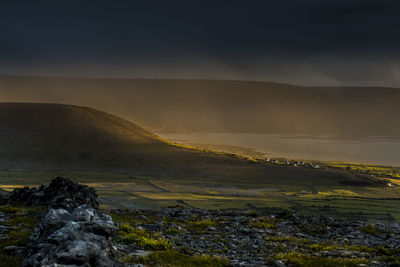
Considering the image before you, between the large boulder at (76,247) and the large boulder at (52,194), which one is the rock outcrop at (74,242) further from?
the large boulder at (52,194)

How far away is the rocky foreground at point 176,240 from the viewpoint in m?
12.6

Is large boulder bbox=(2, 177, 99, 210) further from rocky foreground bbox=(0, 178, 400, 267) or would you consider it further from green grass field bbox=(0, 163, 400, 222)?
green grass field bbox=(0, 163, 400, 222)

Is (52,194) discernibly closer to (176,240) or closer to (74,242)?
(176,240)

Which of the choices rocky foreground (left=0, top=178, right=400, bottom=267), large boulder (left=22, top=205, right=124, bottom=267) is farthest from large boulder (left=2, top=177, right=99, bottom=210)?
large boulder (left=22, top=205, right=124, bottom=267)

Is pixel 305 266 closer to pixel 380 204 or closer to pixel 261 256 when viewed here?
pixel 261 256

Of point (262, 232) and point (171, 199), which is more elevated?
point (262, 232)

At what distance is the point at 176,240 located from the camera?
21.4 meters

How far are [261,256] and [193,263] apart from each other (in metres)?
4.80

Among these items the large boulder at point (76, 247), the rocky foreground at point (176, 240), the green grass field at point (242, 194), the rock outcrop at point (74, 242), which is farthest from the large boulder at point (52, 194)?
the green grass field at point (242, 194)

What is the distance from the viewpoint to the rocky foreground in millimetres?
12555

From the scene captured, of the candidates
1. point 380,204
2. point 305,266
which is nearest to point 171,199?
point 380,204

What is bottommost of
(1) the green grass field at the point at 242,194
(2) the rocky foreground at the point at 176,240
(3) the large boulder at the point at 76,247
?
(1) the green grass field at the point at 242,194

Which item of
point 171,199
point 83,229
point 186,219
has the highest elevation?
point 83,229

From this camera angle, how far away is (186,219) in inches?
1309
